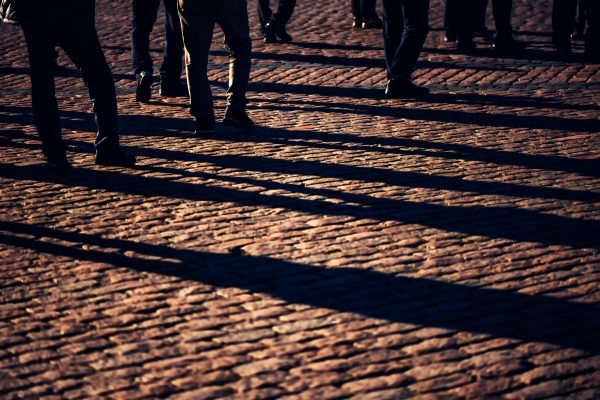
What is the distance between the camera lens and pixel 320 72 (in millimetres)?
9930

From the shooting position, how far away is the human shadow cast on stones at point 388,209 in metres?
5.48

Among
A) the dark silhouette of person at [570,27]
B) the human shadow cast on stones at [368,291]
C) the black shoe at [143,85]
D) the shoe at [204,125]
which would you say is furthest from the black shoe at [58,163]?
the dark silhouette of person at [570,27]

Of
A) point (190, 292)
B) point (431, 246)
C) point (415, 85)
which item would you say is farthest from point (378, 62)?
point (190, 292)

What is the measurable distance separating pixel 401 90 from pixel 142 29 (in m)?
2.37

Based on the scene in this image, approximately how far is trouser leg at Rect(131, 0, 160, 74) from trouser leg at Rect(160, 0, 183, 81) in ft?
0.50

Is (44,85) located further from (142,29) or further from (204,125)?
(142,29)

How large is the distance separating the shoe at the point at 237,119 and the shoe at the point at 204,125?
0.16 metres

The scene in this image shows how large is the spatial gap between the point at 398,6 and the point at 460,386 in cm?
550

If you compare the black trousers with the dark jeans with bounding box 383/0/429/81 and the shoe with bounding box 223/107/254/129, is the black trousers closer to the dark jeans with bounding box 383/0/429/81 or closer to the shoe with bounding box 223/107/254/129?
the dark jeans with bounding box 383/0/429/81

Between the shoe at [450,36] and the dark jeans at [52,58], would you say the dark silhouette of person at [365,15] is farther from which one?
the dark jeans at [52,58]

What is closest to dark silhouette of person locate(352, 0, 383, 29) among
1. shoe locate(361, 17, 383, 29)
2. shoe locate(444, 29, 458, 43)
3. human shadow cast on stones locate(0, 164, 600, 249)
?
shoe locate(361, 17, 383, 29)

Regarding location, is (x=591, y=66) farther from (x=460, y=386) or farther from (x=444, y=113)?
(x=460, y=386)

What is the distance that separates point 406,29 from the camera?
8.68 metres

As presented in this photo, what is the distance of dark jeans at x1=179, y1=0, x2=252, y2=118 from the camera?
753 cm
